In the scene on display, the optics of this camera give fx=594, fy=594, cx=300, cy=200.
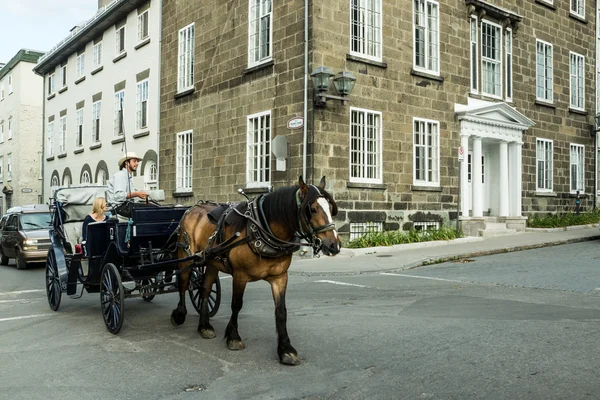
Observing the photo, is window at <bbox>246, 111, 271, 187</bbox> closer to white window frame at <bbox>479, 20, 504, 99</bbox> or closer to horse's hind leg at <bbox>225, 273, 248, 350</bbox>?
white window frame at <bbox>479, 20, 504, 99</bbox>

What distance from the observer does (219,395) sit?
460 centimetres

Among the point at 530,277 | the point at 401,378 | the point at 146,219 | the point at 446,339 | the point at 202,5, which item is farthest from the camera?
the point at 202,5

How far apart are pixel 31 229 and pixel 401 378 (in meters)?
13.9

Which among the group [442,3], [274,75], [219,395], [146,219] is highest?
[442,3]

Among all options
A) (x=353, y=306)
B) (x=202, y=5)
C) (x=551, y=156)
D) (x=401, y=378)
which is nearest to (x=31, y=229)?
(x=202, y=5)

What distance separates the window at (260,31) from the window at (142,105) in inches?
293

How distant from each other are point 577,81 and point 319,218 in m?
23.4

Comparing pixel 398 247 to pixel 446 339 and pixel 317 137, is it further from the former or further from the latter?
pixel 446 339

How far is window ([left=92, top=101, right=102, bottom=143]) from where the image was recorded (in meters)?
29.3

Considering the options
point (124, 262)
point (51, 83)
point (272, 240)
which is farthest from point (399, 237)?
point (51, 83)

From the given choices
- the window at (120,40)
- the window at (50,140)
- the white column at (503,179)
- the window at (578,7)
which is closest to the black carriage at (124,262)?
the white column at (503,179)

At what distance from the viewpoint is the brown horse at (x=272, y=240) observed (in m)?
5.28

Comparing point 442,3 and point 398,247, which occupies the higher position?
point 442,3

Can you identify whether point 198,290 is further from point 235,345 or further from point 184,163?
point 184,163
